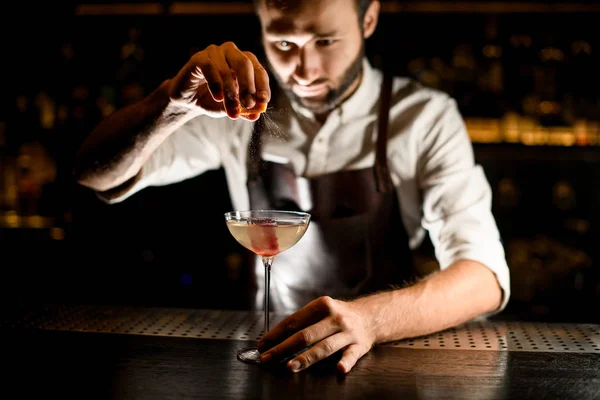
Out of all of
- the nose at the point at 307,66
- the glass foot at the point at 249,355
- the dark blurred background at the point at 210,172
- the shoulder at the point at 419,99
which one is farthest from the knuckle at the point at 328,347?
the dark blurred background at the point at 210,172

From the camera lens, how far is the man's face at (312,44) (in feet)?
6.62

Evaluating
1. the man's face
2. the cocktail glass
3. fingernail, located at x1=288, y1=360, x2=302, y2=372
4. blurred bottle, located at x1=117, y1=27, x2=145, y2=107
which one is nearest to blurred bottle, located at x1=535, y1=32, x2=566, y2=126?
the man's face

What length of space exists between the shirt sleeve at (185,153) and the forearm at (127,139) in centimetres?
21

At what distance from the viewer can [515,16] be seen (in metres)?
3.52

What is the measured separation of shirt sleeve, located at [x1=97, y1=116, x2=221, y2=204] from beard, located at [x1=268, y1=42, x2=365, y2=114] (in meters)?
0.35

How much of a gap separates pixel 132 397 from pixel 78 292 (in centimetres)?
274

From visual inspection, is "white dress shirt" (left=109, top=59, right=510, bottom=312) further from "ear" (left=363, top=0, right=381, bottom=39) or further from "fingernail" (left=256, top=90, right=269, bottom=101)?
"fingernail" (left=256, top=90, right=269, bottom=101)

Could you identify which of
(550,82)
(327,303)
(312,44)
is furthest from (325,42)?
(550,82)

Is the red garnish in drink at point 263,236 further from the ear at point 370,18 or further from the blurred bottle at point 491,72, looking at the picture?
the blurred bottle at point 491,72

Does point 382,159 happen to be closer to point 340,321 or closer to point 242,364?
point 340,321

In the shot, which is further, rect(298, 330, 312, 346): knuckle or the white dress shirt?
the white dress shirt

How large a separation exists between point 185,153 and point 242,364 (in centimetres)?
121

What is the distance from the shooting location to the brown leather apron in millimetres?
2373

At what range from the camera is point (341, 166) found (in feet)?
7.96
